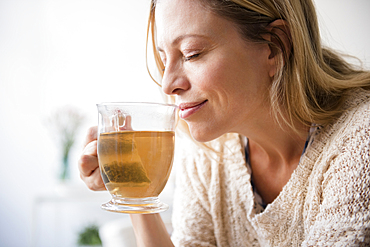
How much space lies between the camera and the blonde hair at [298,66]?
3.85 feet

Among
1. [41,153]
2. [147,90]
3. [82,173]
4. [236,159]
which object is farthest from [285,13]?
[41,153]

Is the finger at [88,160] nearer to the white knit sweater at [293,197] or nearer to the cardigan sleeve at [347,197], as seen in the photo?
the white knit sweater at [293,197]

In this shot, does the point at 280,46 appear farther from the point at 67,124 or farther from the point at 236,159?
the point at 67,124

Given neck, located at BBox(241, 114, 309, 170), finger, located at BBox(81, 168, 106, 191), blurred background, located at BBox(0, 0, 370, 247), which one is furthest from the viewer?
blurred background, located at BBox(0, 0, 370, 247)

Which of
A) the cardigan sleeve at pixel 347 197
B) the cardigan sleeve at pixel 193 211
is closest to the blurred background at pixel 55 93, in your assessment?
the cardigan sleeve at pixel 193 211

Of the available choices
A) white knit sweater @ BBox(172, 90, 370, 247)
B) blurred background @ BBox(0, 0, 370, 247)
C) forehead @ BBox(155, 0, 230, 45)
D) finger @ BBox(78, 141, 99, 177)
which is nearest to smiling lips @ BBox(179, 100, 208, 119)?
forehead @ BBox(155, 0, 230, 45)

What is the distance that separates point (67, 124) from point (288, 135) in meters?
2.83

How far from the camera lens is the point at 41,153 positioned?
3.70 metres

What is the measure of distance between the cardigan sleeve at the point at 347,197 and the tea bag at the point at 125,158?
57cm

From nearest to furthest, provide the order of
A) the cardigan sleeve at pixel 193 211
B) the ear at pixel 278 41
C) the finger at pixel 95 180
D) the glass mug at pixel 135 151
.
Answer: the glass mug at pixel 135 151, the finger at pixel 95 180, the ear at pixel 278 41, the cardigan sleeve at pixel 193 211

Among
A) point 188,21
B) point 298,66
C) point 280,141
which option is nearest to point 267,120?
point 280,141

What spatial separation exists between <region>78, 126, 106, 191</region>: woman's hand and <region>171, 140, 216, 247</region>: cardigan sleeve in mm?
556

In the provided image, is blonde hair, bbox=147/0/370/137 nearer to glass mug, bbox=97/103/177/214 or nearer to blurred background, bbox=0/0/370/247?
glass mug, bbox=97/103/177/214

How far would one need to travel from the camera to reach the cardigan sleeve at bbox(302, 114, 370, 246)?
926mm
